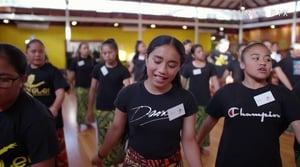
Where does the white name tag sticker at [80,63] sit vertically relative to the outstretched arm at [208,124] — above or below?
above

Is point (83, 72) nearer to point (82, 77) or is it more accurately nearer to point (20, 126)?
point (82, 77)

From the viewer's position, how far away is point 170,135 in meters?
1.38

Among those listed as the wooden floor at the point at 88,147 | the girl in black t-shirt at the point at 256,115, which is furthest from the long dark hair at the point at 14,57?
the wooden floor at the point at 88,147

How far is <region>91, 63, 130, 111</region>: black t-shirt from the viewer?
2.91 meters

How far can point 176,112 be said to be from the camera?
1.38 m

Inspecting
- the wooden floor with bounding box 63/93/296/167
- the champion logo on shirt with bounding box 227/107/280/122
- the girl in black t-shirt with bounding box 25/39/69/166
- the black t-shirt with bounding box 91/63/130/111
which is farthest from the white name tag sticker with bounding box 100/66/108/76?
the champion logo on shirt with bounding box 227/107/280/122

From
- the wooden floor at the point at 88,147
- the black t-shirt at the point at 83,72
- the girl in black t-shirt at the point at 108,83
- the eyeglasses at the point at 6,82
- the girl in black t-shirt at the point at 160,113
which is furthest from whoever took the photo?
the black t-shirt at the point at 83,72

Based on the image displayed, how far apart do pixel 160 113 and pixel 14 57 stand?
2.32 feet

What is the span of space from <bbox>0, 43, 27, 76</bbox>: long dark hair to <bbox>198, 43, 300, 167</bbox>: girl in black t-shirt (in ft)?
3.66

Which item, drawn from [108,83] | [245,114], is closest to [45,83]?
[108,83]

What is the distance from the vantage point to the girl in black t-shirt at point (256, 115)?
1498 millimetres

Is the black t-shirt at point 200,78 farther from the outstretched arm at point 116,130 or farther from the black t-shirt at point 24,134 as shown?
the black t-shirt at point 24,134

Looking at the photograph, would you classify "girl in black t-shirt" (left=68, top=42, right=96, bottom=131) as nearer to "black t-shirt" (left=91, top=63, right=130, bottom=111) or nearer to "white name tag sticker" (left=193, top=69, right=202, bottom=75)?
"black t-shirt" (left=91, top=63, right=130, bottom=111)

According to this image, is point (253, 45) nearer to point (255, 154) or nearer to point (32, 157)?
point (255, 154)
